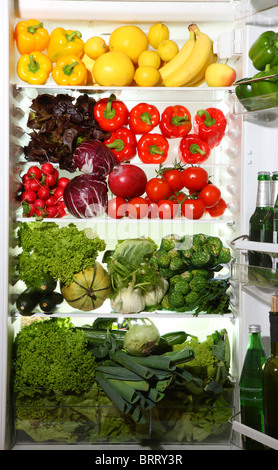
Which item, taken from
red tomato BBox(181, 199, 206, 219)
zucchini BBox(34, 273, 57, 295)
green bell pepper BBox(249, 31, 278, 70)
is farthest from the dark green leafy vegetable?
green bell pepper BBox(249, 31, 278, 70)

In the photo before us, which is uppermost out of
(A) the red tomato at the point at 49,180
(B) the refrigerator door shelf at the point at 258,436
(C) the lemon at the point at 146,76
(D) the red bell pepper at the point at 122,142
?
(C) the lemon at the point at 146,76

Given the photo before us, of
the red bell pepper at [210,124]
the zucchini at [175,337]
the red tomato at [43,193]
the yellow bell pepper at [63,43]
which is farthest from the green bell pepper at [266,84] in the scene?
the zucchini at [175,337]

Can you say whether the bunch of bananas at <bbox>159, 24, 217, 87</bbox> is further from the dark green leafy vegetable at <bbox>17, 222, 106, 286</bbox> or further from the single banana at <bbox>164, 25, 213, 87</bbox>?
the dark green leafy vegetable at <bbox>17, 222, 106, 286</bbox>

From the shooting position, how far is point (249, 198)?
2141mm

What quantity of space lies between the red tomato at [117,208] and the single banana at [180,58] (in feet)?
2.07

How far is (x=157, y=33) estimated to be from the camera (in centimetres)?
229

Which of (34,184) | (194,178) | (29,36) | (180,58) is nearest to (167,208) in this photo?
(194,178)

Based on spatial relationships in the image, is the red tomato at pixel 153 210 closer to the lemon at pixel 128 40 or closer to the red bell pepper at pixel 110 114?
the red bell pepper at pixel 110 114

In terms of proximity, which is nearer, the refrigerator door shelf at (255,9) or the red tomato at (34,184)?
the refrigerator door shelf at (255,9)

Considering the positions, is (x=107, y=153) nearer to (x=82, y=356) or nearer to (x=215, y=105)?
(x=215, y=105)

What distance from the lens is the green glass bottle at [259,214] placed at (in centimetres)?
191

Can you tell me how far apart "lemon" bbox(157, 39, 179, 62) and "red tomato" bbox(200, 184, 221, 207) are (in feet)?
2.10

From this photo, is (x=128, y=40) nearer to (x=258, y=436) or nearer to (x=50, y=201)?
(x=50, y=201)

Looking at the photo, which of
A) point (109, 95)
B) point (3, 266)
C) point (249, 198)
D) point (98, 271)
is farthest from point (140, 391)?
point (109, 95)
